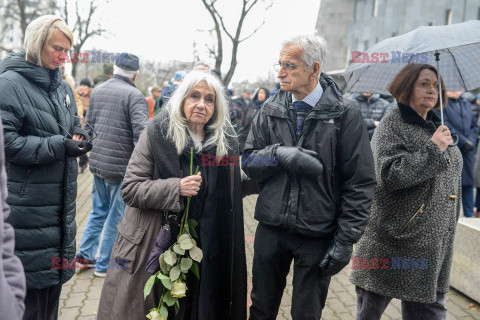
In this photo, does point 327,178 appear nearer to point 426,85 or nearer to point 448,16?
point 426,85

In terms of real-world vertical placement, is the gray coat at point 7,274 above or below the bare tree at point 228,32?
below

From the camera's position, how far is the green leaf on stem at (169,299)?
2377mm

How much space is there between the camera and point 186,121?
257 cm

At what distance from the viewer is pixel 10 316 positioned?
1.09m

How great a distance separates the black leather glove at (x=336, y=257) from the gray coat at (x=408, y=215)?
55 cm

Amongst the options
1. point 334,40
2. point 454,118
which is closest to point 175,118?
point 454,118

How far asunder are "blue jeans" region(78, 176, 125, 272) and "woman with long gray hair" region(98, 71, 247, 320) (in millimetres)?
1638

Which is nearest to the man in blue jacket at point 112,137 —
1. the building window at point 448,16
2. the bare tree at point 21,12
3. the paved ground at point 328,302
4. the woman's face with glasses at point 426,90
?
the paved ground at point 328,302

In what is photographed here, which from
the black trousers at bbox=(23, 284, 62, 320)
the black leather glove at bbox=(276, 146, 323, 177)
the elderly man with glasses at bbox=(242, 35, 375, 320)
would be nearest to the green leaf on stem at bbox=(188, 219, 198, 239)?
the elderly man with glasses at bbox=(242, 35, 375, 320)

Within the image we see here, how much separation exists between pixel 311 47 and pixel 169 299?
1668 millimetres

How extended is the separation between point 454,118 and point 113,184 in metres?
4.76

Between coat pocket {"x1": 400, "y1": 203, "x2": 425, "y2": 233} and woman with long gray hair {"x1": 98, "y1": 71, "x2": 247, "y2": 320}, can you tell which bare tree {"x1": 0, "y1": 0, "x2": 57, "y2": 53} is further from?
coat pocket {"x1": 400, "y1": 203, "x2": 425, "y2": 233}

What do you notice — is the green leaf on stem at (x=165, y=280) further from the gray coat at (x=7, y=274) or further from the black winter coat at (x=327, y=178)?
the gray coat at (x=7, y=274)

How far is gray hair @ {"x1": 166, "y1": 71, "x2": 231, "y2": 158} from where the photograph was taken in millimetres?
2471
